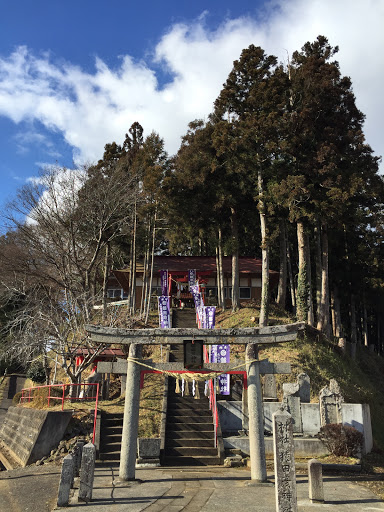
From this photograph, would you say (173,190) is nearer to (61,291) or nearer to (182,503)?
(61,291)

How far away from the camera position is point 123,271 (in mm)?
26672

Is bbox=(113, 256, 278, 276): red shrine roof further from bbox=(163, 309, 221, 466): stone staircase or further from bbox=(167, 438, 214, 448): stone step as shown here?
bbox=(167, 438, 214, 448): stone step

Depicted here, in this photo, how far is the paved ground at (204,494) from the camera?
6.96 metres

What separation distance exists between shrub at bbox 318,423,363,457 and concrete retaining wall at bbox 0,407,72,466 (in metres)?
7.80

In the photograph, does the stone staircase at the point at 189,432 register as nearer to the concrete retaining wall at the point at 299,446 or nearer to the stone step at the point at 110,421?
the concrete retaining wall at the point at 299,446

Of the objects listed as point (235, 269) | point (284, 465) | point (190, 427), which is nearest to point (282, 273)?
point (235, 269)

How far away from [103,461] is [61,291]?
12686 mm

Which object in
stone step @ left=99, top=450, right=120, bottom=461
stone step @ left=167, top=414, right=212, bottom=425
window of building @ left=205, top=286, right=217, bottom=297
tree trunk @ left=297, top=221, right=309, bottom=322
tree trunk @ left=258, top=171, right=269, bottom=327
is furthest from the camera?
window of building @ left=205, top=286, right=217, bottom=297

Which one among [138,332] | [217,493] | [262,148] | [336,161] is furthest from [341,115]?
[217,493]

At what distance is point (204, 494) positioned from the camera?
7.73m

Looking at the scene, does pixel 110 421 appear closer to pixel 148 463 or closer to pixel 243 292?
pixel 148 463

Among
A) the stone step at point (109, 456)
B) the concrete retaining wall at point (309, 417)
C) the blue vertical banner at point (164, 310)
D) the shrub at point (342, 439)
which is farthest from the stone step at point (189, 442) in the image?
the blue vertical banner at point (164, 310)

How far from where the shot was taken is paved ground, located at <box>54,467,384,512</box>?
6957 millimetres

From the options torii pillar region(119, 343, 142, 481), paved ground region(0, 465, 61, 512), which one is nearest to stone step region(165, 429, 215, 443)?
torii pillar region(119, 343, 142, 481)
